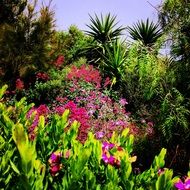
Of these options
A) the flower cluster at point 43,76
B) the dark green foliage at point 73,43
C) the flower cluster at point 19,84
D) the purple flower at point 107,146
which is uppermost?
the dark green foliage at point 73,43

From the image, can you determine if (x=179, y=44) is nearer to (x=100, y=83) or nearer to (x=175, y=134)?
(x=175, y=134)

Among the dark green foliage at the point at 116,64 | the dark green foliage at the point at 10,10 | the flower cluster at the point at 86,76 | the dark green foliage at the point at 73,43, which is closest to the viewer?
the flower cluster at the point at 86,76

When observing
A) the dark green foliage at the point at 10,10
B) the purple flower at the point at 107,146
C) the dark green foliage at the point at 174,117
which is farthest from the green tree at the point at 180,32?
the dark green foliage at the point at 10,10

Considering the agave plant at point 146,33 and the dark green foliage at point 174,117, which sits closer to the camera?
the dark green foliage at point 174,117

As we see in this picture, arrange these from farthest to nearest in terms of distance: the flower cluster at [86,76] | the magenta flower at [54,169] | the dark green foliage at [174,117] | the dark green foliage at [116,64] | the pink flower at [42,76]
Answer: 1. the dark green foliage at [116,64]
2. the pink flower at [42,76]
3. the flower cluster at [86,76]
4. the dark green foliage at [174,117]
5. the magenta flower at [54,169]

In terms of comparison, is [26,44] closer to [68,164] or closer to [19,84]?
[19,84]

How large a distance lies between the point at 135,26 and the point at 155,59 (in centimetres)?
798

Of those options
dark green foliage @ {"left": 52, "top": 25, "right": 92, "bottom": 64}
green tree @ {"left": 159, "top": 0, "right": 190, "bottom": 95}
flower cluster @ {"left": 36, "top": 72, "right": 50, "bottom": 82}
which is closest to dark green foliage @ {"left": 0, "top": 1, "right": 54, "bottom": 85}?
flower cluster @ {"left": 36, "top": 72, "right": 50, "bottom": 82}

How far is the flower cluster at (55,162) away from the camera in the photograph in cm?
270

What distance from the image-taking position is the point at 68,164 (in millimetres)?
2680

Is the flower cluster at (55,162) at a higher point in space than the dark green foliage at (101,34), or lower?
lower

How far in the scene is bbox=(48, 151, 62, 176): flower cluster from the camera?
270 cm

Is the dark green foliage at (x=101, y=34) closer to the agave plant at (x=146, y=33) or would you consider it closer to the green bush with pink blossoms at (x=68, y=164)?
the agave plant at (x=146, y=33)

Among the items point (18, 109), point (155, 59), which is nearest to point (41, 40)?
point (155, 59)
